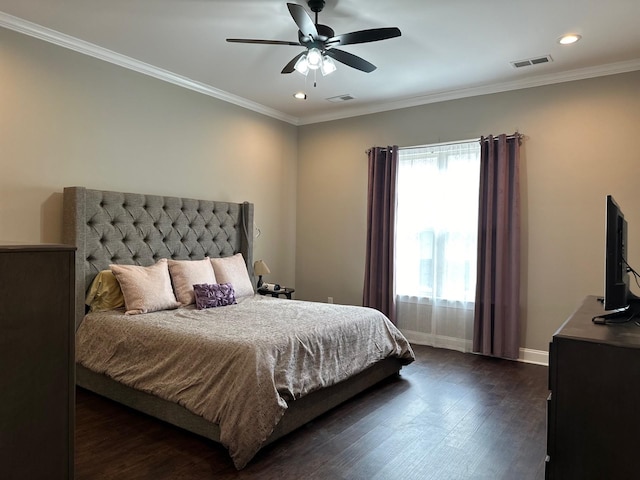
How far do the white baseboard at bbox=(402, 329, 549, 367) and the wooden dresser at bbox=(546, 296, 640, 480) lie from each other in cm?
287

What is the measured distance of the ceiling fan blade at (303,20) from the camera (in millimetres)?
2393

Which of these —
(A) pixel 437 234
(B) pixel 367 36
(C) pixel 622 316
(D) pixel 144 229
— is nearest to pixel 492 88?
(A) pixel 437 234

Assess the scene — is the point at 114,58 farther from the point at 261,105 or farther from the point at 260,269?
the point at 260,269

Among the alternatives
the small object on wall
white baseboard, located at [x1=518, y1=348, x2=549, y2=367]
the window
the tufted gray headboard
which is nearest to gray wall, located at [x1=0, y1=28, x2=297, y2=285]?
the tufted gray headboard

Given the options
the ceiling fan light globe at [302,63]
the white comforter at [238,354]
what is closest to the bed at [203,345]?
the white comforter at [238,354]

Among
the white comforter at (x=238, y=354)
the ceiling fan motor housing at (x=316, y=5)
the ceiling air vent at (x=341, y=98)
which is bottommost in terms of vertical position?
the white comforter at (x=238, y=354)

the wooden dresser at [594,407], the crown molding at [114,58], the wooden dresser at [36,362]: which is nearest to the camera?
the wooden dresser at [36,362]

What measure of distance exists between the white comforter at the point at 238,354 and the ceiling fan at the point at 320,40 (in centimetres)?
185

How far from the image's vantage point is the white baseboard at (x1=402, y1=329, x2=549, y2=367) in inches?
167

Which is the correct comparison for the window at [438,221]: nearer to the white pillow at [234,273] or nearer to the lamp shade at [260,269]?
the lamp shade at [260,269]

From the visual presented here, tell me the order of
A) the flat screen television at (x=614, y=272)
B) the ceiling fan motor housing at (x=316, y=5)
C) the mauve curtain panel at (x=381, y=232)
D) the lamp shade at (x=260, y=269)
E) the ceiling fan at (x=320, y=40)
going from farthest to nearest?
the mauve curtain panel at (x=381, y=232), the lamp shade at (x=260, y=269), the ceiling fan motor housing at (x=316, y=5), the ceiling fan at (x=320, y=40), the flat screen television at (x=614, y=272)

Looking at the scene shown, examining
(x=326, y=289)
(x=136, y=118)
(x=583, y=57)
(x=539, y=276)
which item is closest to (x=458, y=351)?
(x=539, y=276)

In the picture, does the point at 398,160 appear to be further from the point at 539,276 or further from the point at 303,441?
the point at 303,441

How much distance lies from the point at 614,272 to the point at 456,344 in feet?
9.74
